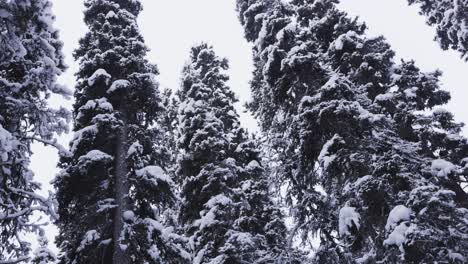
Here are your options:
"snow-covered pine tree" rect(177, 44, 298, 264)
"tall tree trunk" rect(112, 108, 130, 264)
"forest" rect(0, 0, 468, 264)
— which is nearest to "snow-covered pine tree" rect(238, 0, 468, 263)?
"forest" rect(0, 0, 468, 264)

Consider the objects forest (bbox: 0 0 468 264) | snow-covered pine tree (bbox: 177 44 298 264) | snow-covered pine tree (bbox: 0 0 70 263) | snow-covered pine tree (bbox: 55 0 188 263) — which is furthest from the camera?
snow-covered pine tree (bbox: 177 44 298 264)

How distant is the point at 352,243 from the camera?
12773 millimetres

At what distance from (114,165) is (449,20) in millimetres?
16252

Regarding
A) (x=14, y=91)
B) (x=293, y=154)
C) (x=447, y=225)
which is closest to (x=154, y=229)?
(x=14, y=91)

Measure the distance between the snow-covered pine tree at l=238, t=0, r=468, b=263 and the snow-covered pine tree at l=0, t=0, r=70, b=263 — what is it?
8286mm

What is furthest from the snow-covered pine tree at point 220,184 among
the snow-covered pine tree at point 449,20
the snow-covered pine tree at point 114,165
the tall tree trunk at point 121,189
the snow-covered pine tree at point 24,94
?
the snow-covered pine tree at point 449,20

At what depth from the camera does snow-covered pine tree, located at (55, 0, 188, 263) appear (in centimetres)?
1241

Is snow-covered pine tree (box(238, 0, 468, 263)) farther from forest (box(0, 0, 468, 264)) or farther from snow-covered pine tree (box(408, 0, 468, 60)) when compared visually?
snow-covered pine tree (box(408, 0, 468, 60))

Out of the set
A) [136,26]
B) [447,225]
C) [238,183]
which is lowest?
[447,225]

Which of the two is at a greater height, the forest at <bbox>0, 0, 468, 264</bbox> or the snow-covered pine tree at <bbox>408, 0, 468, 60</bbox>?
the snow-covered pine tree at <bbox>408, 0, 468, 60</bbox>

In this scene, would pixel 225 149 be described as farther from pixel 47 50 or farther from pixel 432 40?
pixel 432 40

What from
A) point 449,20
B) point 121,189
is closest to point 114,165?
point 121,189

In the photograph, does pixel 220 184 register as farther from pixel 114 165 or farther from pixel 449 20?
pixel 449 20

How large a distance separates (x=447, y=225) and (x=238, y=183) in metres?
8.69
